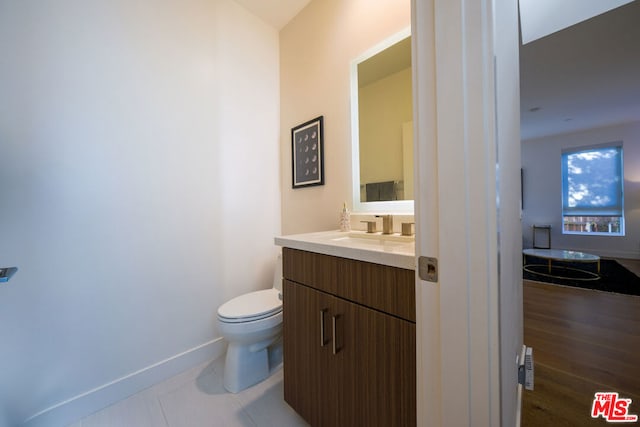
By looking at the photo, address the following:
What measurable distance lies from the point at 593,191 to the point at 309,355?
280 inches

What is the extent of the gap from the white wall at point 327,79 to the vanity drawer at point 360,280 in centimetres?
69

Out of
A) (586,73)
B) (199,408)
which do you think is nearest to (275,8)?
(199,408)

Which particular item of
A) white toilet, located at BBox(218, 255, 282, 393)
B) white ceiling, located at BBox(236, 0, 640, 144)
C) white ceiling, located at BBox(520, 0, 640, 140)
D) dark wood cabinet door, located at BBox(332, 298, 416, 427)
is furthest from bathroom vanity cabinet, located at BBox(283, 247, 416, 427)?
white ceiling, located at BBox(520, 0, 640, 140)

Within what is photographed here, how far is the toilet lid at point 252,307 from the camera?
1.38 m

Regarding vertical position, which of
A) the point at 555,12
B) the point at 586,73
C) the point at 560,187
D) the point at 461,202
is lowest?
the point at 461,202

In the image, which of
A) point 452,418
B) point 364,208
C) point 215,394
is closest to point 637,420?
point 452,418

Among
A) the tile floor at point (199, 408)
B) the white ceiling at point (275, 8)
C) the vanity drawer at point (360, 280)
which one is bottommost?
the tile floor at point (199, 408)

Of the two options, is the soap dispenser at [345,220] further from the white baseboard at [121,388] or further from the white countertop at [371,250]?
the white baseboard at [121,388]

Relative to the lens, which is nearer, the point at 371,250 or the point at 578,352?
the point at 371,250

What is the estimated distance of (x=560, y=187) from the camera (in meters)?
5.30

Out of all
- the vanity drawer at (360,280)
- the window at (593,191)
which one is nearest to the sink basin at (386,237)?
the vanity drawer at (360,280)

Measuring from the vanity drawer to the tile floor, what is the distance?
0.74m

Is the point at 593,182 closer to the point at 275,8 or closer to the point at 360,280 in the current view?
the point at 275,8

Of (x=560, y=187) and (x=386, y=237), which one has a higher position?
(x=560, y=187)
